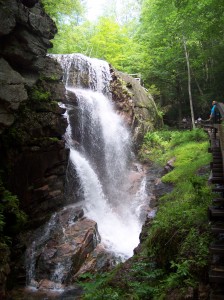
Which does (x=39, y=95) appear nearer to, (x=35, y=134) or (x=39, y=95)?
(x=39, y=95)

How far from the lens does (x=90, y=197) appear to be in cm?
1422

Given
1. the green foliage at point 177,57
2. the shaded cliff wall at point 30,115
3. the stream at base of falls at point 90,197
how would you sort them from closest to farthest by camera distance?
the shaded cliff wall at point 30,115 < the stream at base of falls at point 90,197 < the green foliage at point 177,57

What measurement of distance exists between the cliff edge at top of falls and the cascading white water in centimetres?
57

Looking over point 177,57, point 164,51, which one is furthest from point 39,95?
point 177,57

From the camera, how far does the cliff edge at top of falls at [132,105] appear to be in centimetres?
2003

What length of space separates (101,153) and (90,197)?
3.68m

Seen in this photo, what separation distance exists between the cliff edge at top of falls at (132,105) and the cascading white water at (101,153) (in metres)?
0.57

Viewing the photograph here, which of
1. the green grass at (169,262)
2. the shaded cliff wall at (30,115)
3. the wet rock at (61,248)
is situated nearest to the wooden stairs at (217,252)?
the green grass at (169,262)

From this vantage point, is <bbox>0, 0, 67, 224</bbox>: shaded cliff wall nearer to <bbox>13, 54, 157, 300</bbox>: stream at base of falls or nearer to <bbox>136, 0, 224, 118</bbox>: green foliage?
<bbox>13, 54, 157, 300</bbox>: stream at base of falls

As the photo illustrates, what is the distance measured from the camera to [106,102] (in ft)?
64.5

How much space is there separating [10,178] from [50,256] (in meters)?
3.20

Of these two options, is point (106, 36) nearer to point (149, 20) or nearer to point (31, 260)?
point (149, 20)

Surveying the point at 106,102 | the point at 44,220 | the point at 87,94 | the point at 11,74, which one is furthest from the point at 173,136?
the point at 11,74

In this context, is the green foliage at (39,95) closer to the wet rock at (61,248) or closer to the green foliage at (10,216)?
the green foliage at (10,216)
